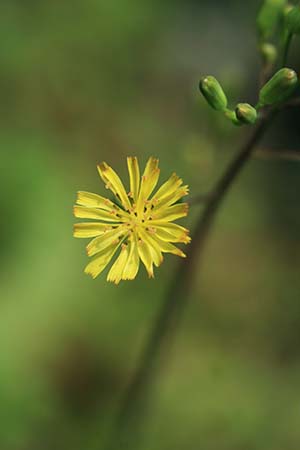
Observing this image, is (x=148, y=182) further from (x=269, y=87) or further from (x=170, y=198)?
(x=269, y=87)

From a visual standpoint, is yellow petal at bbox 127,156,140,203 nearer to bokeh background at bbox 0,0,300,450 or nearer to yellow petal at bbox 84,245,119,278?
yellow petal at bbox 84,245,119,278

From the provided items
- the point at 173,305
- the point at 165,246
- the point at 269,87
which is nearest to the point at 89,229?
the point at 165,246

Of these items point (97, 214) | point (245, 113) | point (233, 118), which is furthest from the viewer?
point (97, 214)

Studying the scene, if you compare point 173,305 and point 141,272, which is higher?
point 141,272

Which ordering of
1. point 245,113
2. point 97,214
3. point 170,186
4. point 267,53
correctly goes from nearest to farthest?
point 245,113 < point 170,186 < point 97,214 < point 267,53

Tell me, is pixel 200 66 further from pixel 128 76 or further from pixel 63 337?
pixel 63 337

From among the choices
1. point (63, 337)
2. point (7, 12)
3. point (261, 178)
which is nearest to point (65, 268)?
point (63, 337)

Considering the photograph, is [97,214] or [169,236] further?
[97,214]

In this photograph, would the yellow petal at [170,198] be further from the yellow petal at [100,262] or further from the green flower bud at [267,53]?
the green flower bud at [267,53]
